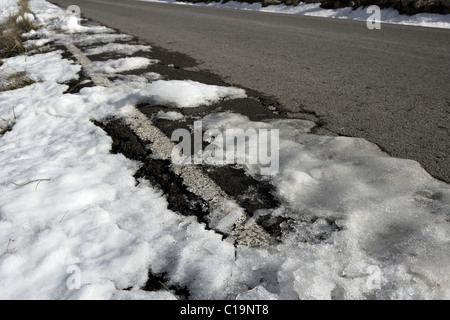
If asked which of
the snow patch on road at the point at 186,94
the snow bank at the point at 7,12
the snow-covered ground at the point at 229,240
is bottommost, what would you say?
the snow-covered ground at the point at 229,240

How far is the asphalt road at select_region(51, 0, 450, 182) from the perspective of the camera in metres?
2.39

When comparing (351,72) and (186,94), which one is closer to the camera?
(186,94)

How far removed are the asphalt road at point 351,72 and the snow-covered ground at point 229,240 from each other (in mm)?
353

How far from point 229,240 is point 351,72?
3.13m

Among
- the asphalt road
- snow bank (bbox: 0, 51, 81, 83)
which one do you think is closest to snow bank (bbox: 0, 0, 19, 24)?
the asphalt road

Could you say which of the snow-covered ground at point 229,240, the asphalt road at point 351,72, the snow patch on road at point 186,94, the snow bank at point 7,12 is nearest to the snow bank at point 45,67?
the snow patch on road at point 186,94

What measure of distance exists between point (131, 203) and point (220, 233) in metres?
0.53

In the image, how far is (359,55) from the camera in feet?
15.7

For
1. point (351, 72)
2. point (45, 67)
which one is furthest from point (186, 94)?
point (45, 67)

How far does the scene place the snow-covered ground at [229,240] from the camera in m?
1.26

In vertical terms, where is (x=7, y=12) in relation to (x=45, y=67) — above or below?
above

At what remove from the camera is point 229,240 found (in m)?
1.47

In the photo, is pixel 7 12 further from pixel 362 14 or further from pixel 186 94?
pixel 186 94

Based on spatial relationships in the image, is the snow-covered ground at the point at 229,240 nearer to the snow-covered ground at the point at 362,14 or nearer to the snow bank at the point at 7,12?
the snow-covered ground at the point at 362,14
